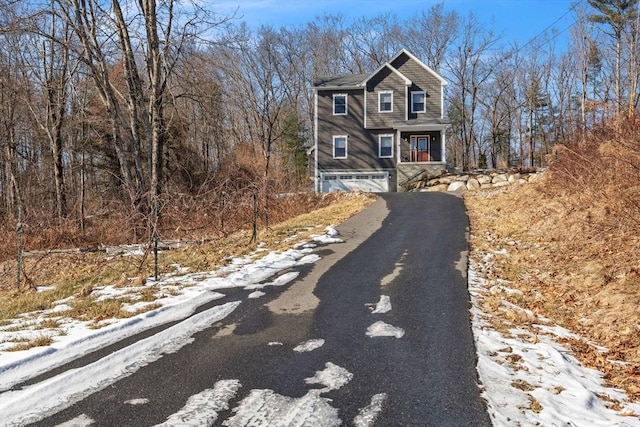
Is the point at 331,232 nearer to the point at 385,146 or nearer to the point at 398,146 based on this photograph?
the point at 398,146

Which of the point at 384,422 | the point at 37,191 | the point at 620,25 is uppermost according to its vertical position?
the point at 620,25

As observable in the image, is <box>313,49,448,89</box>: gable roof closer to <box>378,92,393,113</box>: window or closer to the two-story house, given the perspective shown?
the two-story house

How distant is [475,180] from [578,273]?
16.6 m

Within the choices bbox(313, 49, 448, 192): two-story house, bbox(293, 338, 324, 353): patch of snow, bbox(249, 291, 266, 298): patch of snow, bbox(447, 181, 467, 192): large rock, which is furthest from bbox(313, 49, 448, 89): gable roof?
bbox(293, 338, 324, 353): patch of snow

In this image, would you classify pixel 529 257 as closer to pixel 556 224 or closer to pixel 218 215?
pixel 556 224

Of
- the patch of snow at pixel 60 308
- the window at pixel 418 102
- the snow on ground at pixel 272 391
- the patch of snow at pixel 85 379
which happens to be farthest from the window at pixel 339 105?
the patch of snow at pixel 85 379

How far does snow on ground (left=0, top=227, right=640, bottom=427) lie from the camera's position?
3.25 meters

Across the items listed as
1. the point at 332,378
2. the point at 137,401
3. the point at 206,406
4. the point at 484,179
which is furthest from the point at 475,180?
the point at 137,401

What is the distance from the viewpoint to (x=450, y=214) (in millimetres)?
14734

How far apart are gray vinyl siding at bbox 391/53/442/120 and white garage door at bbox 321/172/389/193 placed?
14.2 feet

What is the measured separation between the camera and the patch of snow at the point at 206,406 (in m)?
3.13

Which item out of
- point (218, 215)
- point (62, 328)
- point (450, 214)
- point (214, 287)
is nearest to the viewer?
point (62, 328)

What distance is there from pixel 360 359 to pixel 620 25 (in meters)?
29.8

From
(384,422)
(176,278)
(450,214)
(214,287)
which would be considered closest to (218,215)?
(176,278)
